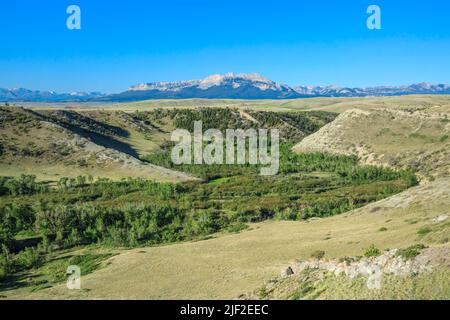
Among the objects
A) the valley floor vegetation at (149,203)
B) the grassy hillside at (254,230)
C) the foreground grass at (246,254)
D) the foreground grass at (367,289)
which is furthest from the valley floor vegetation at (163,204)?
the foreground grass at (367,289)

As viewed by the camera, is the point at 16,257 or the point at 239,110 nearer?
the point at 16,257

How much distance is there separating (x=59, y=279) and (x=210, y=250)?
1355 cm

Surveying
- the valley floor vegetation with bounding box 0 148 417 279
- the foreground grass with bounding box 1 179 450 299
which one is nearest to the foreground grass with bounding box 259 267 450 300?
the foreground grass with bounding box 1 179 450 299

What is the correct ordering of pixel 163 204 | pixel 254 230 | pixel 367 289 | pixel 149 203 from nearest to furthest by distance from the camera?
pixel 367 289 < pixel 254 230 < pixel 163 204 < pixel 149 203

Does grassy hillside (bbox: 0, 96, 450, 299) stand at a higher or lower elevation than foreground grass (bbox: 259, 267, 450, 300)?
lower

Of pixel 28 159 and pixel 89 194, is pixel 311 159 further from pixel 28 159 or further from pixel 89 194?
pixel 28 159

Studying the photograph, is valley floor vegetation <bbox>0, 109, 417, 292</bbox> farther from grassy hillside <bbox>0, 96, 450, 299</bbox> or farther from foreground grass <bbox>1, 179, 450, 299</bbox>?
foreground grass <bbox>1, 179, 450, 299</bbox>

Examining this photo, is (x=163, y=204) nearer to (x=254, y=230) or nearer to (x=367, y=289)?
(x=254, y=230)

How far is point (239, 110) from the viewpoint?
7751 inches

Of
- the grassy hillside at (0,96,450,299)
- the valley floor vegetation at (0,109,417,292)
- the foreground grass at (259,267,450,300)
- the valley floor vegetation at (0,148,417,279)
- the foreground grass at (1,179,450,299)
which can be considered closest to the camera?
the foreground grass at (259,267,450,300)

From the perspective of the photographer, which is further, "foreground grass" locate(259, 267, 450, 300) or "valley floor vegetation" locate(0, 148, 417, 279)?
"valley floor vegetation" locate(0, 148, 417, 279)

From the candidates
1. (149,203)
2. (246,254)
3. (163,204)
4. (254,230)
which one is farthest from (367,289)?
(149,203)
